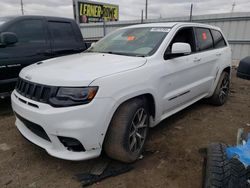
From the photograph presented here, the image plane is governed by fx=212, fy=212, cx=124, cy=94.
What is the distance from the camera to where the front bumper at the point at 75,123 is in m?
2.04

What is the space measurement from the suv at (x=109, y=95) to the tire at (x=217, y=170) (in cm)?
88

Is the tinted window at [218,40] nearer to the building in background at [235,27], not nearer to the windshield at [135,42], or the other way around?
the windshield at [135,42]

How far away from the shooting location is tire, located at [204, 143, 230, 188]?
1.68m

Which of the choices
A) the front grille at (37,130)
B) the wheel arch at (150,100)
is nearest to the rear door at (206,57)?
the wheel arch at (150,100)

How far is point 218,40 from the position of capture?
4598mm

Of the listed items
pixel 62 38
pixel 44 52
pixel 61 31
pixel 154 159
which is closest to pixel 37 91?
pixel 154 159

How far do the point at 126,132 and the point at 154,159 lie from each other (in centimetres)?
68

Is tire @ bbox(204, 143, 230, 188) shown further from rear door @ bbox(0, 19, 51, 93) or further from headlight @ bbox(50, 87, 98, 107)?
rear door @ bbox(0, 19, 51, 93)

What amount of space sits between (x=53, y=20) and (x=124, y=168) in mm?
3677

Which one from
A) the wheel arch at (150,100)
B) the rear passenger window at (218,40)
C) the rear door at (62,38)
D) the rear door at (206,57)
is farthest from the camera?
the rear door at (62,38)

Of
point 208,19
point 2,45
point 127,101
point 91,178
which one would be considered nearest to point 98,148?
point 91,178

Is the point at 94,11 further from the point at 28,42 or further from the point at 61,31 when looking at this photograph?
the point at 28,42

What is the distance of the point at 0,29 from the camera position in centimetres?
388

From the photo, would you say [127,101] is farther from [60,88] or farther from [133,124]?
[60,88]
